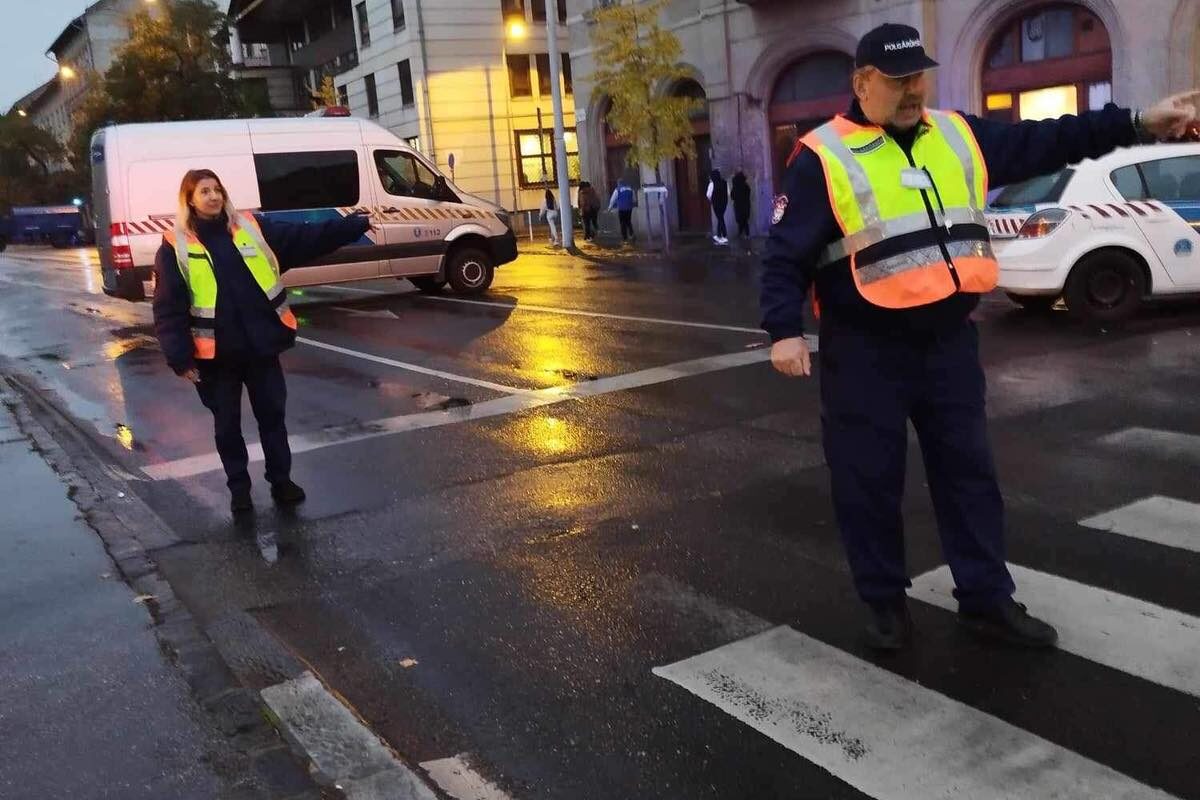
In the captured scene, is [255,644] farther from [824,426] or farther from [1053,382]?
[1053,382]

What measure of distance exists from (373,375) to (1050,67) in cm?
1477

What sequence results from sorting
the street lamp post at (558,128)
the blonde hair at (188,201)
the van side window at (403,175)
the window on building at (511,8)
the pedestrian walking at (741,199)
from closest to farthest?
the blonde hair at (188,201) → the van side window at (403,175) → the pedestrian walking at (741,199) → the street lamp post at (558,128) → the window on building at (511,8)

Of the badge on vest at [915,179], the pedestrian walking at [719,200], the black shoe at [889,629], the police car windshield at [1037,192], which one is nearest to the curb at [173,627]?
the black shoe at [889,629]

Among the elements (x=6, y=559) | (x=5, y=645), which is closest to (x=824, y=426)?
(x=5, y=645)

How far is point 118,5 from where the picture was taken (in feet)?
284

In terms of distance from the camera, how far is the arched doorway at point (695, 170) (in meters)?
28.4

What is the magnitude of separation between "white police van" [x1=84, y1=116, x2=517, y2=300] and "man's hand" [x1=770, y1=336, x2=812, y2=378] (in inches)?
535

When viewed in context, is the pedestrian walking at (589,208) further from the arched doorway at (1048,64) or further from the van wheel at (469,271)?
the van wheel at (469,271)

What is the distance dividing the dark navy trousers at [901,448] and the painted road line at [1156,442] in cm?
283

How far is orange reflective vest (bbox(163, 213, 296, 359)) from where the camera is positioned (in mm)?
6094

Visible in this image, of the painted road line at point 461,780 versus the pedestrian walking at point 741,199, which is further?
the pedestrian walking at point 741,199

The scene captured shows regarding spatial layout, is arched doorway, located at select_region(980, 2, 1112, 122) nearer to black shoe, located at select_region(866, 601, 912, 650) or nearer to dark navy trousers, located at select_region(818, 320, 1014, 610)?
dark navy trousers, located at select_region(818, 320, 1014, 610)

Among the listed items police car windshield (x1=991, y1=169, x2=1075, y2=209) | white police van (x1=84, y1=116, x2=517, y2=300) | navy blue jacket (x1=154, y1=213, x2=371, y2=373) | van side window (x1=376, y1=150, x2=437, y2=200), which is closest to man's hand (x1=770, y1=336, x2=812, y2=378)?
navy blue jacket (x1=154, y1=213, x2=371, y2=373)

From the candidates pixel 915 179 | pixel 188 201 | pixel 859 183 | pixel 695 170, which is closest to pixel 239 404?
pixel 188 201
